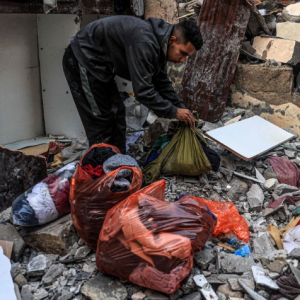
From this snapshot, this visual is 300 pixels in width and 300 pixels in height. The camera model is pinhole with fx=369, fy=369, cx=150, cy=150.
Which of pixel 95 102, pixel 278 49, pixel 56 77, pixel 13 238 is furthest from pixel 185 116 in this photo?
pixel 278 49

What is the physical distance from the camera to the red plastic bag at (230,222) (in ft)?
9.57

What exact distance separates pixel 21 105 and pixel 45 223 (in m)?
2.43

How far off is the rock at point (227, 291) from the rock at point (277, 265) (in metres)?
0.34

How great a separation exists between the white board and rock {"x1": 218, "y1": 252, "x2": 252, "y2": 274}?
50.5 inches

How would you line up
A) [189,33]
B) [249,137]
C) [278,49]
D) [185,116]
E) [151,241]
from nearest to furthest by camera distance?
[151,241] → [189,33] → [185,116] → [249,137] → [278,49]

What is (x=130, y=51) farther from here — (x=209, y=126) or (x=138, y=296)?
(x=209, y=126)

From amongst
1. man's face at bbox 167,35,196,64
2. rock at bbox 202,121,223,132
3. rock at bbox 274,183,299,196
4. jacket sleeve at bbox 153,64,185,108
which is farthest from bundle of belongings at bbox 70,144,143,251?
rock at bbox 202,121,223,132

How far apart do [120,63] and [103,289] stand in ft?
5.92

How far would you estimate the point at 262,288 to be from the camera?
2354 millimetres

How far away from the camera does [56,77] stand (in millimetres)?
4695

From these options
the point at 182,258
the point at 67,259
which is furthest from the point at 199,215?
the point at 67,259

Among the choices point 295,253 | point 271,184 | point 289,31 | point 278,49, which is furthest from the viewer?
point 289,31

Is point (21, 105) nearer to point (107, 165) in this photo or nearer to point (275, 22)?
point (107, 165)

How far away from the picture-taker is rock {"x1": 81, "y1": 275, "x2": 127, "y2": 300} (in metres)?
2.26
